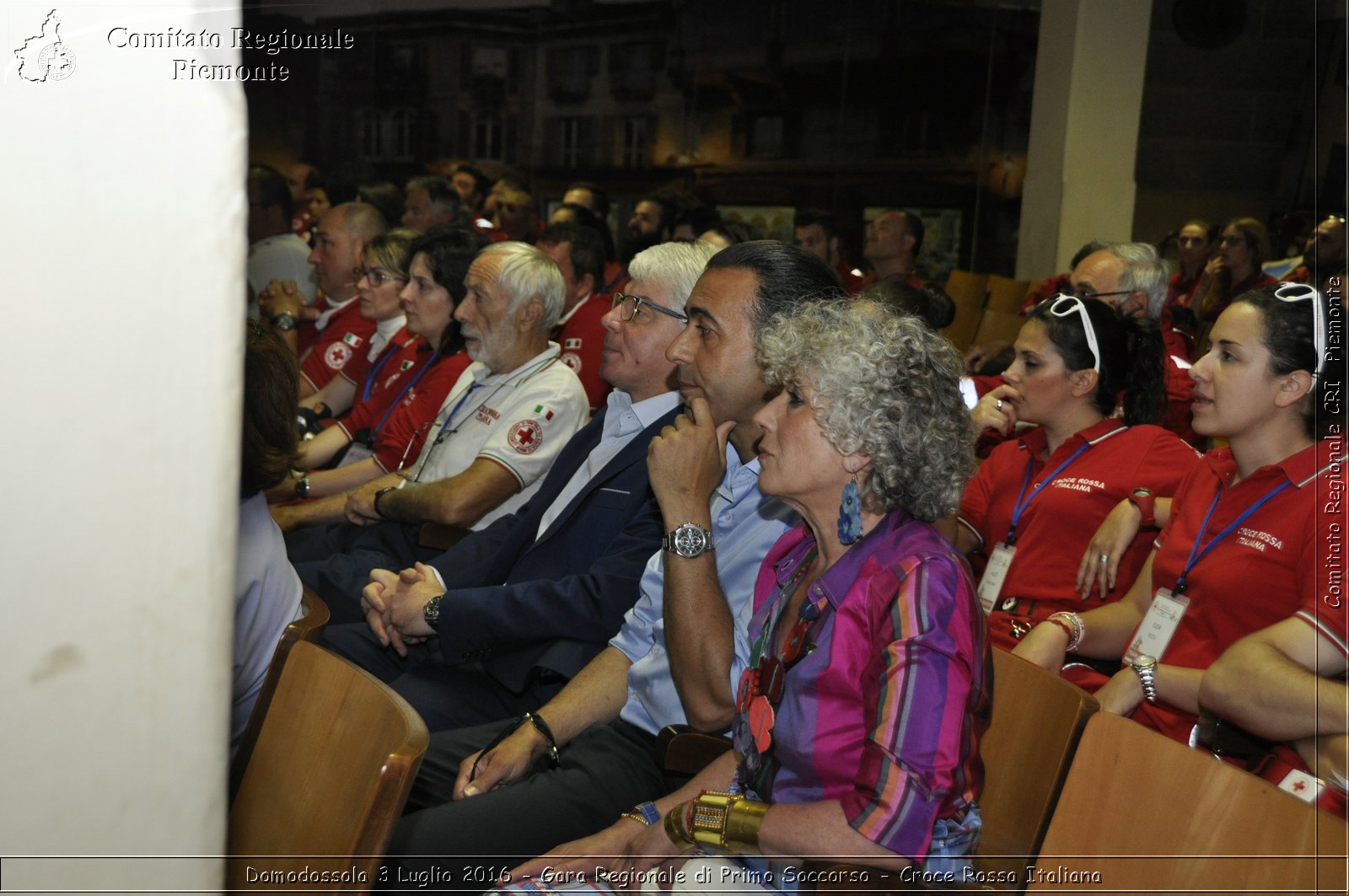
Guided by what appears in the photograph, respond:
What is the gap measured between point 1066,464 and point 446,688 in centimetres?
159

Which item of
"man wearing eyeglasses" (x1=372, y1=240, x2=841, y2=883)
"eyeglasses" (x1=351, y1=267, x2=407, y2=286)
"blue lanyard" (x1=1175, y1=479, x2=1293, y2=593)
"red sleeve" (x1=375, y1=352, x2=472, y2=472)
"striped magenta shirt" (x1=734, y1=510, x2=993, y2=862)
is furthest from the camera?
"eyeglasses" (x1=351, y1=267, x2=407, y2=286)

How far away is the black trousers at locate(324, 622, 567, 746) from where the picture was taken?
234 cm

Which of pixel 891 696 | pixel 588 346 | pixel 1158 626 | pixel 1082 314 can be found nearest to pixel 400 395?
pixel 588 346

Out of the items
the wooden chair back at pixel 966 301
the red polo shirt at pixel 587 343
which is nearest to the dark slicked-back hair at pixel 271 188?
the red polo shirt at pixel 587 343

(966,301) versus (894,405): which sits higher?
(894,405)

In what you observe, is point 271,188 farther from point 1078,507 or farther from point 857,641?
point 857,641

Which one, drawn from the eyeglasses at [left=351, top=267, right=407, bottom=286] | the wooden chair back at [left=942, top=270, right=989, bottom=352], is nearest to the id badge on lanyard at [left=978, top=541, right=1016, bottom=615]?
the eyeglasses at [left=351, top=267, right=407, bottom=286]

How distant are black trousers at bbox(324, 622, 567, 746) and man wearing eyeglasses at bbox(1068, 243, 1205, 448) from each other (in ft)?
8.28

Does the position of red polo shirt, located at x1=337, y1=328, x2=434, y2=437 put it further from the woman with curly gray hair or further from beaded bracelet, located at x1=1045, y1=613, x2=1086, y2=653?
the woman with curly gray hair

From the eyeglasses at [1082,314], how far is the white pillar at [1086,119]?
5.18 m

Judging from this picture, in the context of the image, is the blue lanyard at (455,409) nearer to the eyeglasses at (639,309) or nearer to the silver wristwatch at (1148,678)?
the eyeglasses at (639,309)

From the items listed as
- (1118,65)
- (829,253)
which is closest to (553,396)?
(829,253)

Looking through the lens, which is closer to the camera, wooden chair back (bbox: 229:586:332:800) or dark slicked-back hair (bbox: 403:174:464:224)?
wooden chair back (bbox: 229:586:332:800)

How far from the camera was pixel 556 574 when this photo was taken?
2459 mm
